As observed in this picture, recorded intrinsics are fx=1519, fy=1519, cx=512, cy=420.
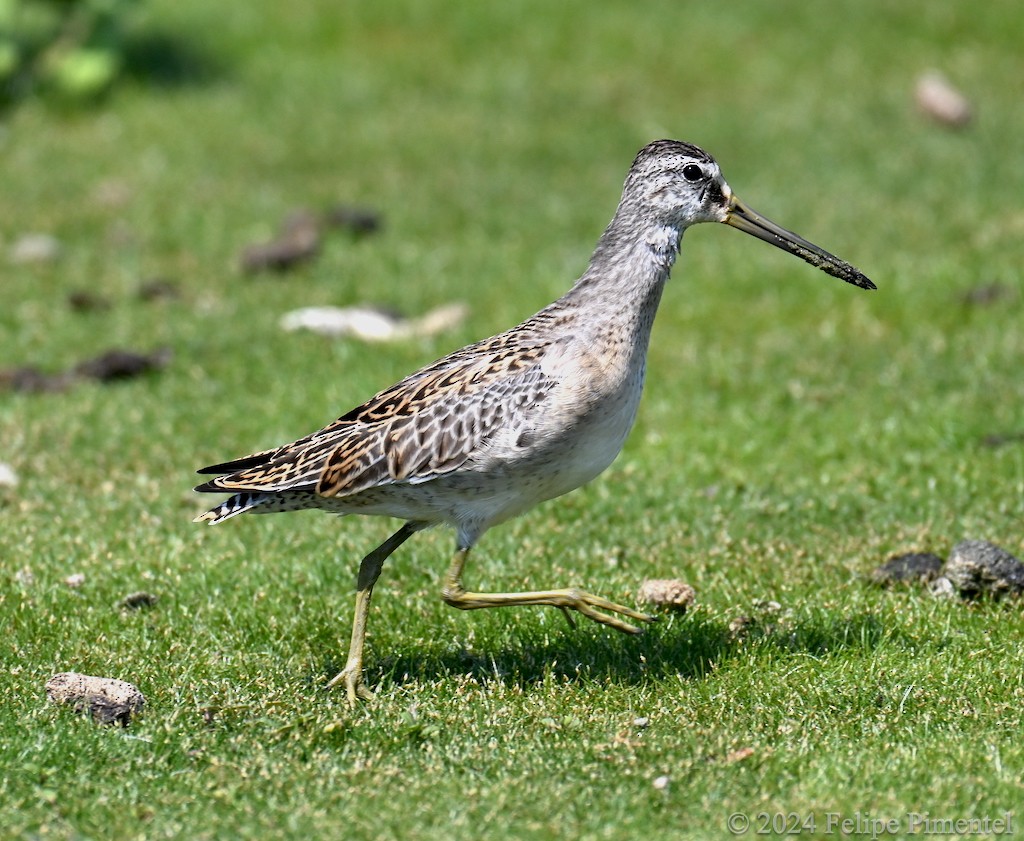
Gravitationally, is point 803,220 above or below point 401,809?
above

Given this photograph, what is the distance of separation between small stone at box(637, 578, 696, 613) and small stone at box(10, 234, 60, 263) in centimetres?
844

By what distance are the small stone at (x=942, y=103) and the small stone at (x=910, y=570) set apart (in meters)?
10.2

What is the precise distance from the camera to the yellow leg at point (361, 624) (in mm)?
6727

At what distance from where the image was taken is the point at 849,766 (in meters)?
5.79

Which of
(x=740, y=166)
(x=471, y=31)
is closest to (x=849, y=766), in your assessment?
(x=740, y=166)

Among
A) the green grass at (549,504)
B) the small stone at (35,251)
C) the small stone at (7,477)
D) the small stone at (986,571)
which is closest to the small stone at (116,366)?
the green grass at (549,504)

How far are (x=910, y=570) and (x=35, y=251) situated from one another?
364 inches

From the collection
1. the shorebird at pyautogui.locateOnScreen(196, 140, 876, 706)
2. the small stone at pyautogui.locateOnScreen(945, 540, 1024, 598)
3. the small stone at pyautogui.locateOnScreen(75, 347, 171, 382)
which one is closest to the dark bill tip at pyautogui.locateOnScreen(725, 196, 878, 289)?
the shorebird at pyautogui.locateOnScreen(196, 140, 876, 706)

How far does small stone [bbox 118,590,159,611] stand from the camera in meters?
7.67

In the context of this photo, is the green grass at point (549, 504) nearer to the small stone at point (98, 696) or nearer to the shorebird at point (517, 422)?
the small stone at point (98, 696)

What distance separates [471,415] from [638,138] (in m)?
11.1

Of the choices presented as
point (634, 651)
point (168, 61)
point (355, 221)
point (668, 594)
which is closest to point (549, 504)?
point (668, 594)

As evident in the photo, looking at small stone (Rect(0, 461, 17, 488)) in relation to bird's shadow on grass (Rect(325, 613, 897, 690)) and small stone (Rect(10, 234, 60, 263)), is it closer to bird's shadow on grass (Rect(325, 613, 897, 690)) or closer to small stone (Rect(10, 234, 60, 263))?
bird's shadow on grass (Rect(325, 613, 897, 690))

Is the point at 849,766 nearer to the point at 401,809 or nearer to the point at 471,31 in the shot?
the point at 401,809
